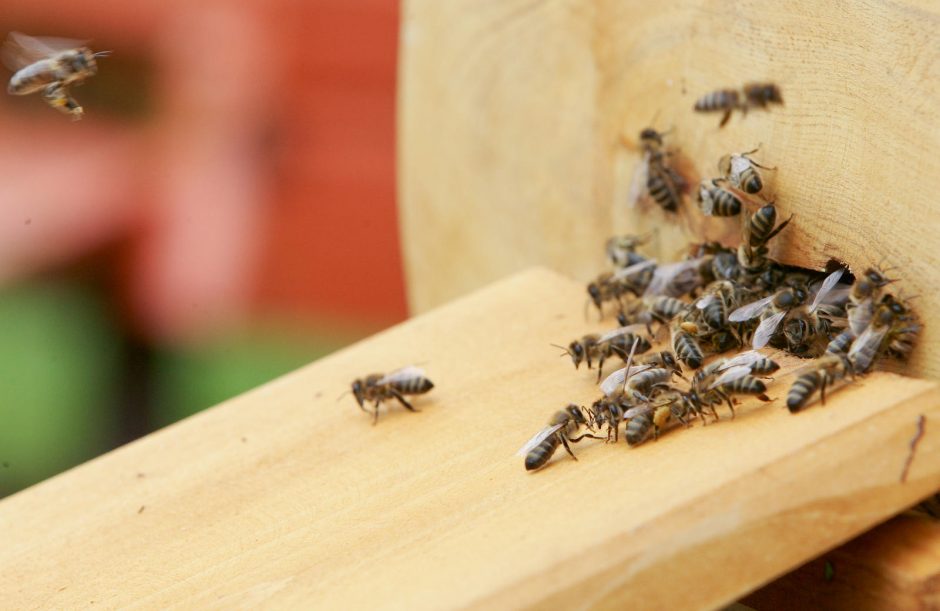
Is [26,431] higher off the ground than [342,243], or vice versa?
[342,243]

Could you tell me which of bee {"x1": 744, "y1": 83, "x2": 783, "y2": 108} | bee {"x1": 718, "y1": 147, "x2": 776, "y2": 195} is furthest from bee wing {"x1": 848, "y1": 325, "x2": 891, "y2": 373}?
bee {"x1": 744, "y1": 83, "x2": 783, "y2": 108}

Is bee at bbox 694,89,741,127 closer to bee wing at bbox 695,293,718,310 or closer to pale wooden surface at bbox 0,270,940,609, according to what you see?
bee wing at bbox 695,293,718,310

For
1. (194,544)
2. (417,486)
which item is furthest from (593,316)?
(194,544)

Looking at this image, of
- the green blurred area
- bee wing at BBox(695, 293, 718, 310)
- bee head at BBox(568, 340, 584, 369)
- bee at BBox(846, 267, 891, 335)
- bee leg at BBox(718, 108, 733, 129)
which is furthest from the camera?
the green blurred area

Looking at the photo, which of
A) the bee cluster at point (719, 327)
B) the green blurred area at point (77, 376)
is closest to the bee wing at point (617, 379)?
the bee cluster at point (719, 327)

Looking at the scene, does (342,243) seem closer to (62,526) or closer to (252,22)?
(252,22)
